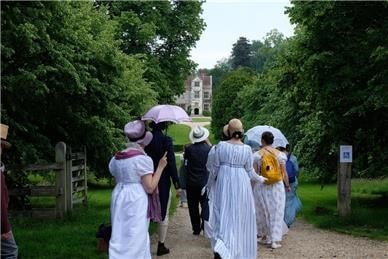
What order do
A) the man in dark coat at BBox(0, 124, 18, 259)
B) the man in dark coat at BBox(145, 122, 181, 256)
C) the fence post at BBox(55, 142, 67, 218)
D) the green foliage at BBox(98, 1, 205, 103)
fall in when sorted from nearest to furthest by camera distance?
the man in dark coat at BBox(0, 124, 18, 259) → the man in dark coat at BBox(145, 122, 181, 256) → the fence post at BBox(55, 142, 67, 218) → the green foliage at BBox(98, 1, 205, 103)

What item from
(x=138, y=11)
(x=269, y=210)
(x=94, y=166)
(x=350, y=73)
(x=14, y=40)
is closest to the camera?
(x=14, y=40)

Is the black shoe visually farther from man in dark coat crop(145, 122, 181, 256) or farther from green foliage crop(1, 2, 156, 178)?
green foliage crop(1, 2, 156, 178)

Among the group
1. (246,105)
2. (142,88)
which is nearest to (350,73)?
(142,88)

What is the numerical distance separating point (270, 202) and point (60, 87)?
15.4ft

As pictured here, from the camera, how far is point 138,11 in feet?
109

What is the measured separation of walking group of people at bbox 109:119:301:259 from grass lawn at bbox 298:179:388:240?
1176mm

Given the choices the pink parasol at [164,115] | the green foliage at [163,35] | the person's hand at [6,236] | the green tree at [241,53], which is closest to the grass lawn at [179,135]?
the green foliage at [163,35]

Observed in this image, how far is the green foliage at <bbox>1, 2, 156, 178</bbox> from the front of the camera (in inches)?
389

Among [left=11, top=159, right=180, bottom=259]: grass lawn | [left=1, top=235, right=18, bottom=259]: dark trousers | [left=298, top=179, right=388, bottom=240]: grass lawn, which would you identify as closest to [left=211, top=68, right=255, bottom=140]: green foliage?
[left=298, top=179, right=388, bottom=240]: grass lawn

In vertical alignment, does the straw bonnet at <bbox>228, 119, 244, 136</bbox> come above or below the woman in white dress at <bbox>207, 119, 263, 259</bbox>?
above

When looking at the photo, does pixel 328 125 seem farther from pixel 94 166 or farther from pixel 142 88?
pixel 142 88

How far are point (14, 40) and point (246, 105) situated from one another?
3042 cm

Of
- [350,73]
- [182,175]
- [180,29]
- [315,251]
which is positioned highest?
[180,29]

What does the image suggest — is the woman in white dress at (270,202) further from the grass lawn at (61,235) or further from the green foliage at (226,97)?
the green foliage at (226,97)
